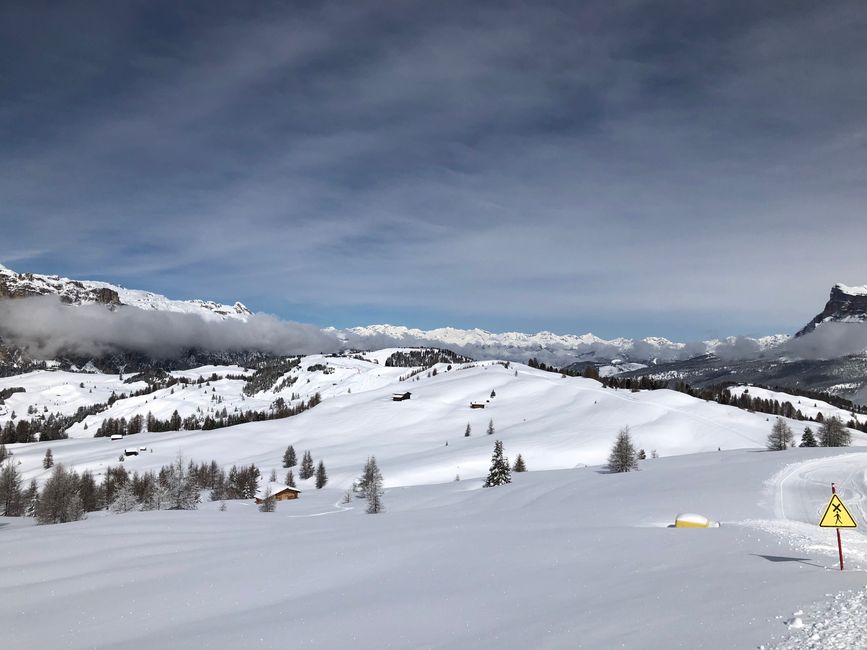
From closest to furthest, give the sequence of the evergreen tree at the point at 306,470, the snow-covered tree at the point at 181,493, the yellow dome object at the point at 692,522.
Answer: the yellow dome object at the point at 692,522, the snow-covered tree at the point at 181,493, the evergreen tree at the point at 306,470

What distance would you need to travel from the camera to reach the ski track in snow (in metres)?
10.4

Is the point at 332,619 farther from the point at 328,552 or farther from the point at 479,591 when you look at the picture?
the point at 328,552

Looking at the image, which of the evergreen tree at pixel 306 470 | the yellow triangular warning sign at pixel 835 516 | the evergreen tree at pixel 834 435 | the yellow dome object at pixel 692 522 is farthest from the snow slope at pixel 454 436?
the yellow triangular warning sign at pixel 835 516

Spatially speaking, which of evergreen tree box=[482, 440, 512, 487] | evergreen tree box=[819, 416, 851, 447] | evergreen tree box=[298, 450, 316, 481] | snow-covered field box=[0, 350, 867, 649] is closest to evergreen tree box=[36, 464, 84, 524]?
snow-covered field box=[0, 350, 867, 649]

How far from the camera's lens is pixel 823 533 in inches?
984

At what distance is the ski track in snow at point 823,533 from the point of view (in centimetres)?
1038

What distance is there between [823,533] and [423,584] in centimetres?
1987

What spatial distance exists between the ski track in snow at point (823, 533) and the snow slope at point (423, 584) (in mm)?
479

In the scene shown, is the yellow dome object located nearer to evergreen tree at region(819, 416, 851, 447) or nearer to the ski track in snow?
the ski track in snow

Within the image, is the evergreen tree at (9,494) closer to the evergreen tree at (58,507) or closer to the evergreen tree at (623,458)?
the evergreen tree at (58,507)

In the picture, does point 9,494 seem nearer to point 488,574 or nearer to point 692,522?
point 488,574

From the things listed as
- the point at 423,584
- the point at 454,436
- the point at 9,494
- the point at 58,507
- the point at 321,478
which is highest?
the point at 423,584

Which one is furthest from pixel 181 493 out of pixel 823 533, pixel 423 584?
pixel 823 533

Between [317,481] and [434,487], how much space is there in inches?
1628
